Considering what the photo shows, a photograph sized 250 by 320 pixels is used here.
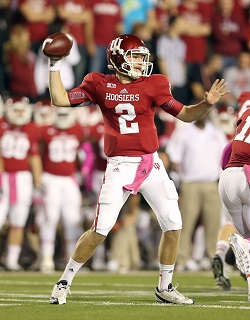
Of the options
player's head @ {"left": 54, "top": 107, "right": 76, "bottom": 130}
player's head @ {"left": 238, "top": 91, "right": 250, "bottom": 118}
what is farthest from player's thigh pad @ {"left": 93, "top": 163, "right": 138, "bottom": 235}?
player's head @ {"left": 54, "top": 107, "right": 76, "bottom": 130}

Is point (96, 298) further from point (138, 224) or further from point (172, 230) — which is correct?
point (138, 224)

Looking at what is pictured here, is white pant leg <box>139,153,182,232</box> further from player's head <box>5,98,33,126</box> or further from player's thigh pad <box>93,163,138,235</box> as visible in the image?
player's head <box>5,98,33,126</box>

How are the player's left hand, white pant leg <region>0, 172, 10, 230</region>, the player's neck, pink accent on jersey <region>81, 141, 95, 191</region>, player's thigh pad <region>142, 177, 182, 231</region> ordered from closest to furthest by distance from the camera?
the player's left hand < player's thigh pad <region>142, 177, 182, 231</region> < the player's neck < white pant leg <region>0, 172, 10, 230</region> < pink accent on jersey <region>81, 141, 95, 191</region>

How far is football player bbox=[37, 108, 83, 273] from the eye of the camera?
1353 centimetres

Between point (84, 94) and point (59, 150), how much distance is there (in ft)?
18.6

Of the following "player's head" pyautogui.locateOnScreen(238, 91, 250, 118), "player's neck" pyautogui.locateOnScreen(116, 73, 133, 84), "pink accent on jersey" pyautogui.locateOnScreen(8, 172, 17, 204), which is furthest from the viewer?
"pink accent on jersey" pyautogui.locateOnScreen(8, 172, 17, 204)

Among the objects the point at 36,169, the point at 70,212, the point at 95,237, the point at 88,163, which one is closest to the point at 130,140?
the point at 95,237

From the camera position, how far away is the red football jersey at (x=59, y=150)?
1355cm

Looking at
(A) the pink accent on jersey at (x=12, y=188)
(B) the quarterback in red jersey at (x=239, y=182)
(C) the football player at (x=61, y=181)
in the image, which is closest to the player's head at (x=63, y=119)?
(C) the football player at (x=61, y=181)

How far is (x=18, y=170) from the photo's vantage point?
13484mm

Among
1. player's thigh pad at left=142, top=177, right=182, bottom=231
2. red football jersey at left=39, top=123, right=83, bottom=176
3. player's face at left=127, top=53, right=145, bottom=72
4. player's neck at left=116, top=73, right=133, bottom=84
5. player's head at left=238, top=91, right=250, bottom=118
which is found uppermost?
player's face at left=127, top=53, right=145, bottom=72

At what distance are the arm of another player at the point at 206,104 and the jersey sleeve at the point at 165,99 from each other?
5cm

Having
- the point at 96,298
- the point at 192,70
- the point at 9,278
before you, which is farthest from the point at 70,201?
the point at 96,298

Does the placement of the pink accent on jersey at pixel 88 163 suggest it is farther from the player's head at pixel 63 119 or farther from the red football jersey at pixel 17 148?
the red football jersey at pixel 17 148
